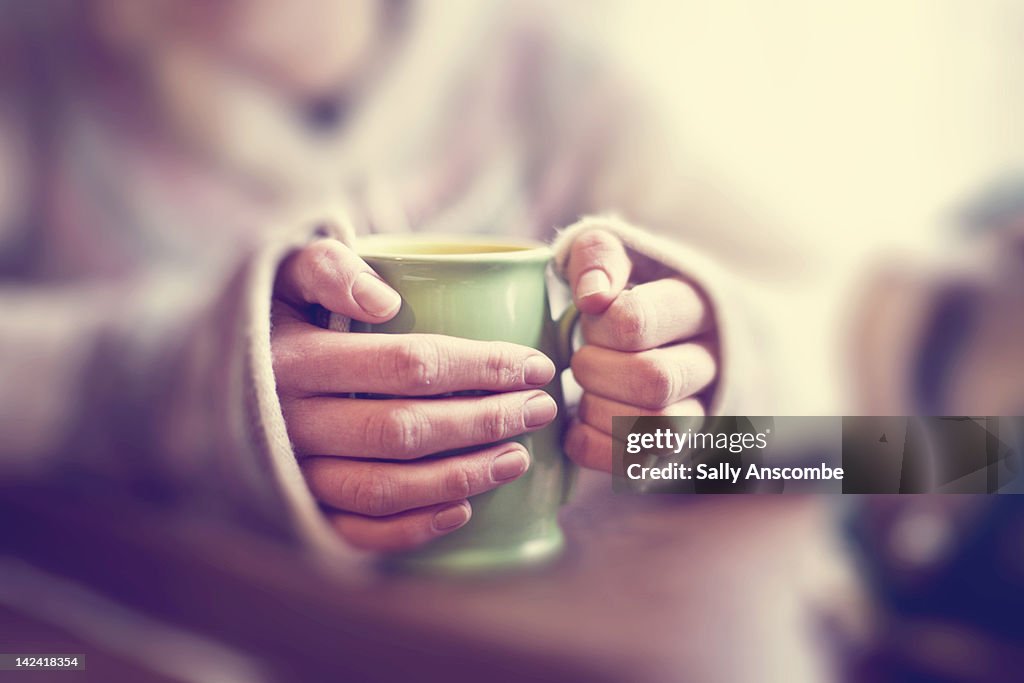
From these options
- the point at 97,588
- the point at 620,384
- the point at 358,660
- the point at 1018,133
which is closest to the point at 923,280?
the point at 1018,133

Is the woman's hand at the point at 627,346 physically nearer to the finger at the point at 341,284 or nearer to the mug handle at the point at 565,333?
the mug handle at the point at 565,333

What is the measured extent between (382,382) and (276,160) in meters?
0.20

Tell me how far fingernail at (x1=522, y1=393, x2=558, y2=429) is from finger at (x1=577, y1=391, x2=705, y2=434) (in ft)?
0.09

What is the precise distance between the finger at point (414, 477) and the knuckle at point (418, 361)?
0.19 ft

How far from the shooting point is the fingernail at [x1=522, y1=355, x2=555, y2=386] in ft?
1.65

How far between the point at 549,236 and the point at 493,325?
0.09m

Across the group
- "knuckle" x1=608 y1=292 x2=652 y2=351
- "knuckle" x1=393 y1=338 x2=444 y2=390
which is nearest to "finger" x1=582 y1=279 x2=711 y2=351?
"knuckle" x1=608 y1=292 x2=652 y2=351

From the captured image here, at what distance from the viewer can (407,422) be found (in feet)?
1.61

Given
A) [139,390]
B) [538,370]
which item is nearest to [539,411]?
[538,370]

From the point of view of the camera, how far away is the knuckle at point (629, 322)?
511 mm

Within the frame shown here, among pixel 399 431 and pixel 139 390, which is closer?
pixel 399 431

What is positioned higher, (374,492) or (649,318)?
(649,318)

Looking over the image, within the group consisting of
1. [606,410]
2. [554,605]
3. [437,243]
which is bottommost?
[554,605]

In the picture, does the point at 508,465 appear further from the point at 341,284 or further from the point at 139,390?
the point at 139,390
